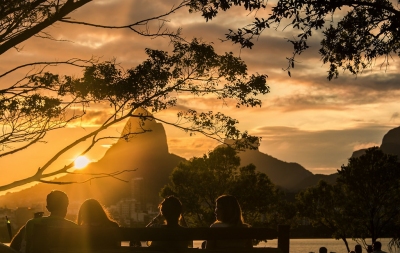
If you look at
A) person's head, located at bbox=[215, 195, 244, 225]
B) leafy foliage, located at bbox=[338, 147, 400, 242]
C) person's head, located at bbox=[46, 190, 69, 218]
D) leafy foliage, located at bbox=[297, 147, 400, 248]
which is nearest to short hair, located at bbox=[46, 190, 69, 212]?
person's head, located at bbox=[46, 190, 69, 218]

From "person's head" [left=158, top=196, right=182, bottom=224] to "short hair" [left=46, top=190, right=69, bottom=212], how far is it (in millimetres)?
1223

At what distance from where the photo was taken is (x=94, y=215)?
8148 mm

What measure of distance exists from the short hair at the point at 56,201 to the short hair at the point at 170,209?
4.01ft

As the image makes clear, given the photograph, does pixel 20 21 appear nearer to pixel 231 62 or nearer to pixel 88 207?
pixel 88 207

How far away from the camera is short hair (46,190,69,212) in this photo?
8.20 metres

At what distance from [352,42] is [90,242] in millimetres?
10120

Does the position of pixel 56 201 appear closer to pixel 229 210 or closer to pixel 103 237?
pixel 229 210

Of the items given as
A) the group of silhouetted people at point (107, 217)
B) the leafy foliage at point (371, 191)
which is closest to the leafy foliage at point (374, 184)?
the leafy foliage at point (371, 191)

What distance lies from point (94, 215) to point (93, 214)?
2 centimetres

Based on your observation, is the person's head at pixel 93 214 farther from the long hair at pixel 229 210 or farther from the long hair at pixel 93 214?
the long hair at pixel 229 210

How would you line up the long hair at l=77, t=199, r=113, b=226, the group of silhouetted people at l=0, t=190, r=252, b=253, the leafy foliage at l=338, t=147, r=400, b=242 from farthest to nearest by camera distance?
the leafy foliage at l=338, t=147, r=400, b=242 < the long hair at l=77, t=199, r=113, b=226 < the group of silhouetted people at l=0, t=190, r=252, b=253

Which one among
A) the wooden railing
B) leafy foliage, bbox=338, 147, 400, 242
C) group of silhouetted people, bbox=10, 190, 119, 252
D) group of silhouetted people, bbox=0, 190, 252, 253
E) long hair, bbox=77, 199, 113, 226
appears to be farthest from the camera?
leafy foliage, bbox=338, 147, 400, 242

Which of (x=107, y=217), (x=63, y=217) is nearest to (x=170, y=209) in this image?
(x=107, y=217)

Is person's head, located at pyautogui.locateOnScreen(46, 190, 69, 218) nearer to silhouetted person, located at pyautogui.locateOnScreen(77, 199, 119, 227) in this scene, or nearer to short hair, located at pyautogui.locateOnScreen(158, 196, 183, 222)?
silhouetted person, located at pyautogui.locateOnScreen(77, 199, 119, 227)
